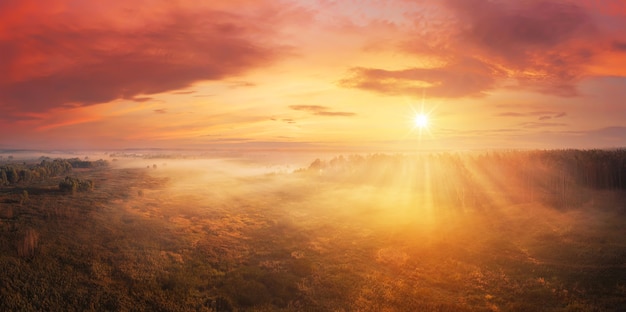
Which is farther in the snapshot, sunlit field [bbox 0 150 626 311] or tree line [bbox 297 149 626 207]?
tree line [bbox 297 149 626 207]

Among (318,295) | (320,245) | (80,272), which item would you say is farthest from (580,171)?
(80,272)

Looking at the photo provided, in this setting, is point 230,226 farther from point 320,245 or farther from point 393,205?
point 393,205

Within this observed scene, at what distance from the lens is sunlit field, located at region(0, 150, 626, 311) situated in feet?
81.9

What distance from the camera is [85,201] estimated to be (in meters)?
53.7

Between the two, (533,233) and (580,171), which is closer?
(533,233)

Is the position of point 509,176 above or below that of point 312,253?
above

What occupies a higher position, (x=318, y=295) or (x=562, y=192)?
(x=562, y=192)

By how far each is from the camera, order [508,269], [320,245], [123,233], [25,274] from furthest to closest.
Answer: [320,245] < [123,233] < [508,269] < [25,274]

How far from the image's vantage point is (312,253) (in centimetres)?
4003

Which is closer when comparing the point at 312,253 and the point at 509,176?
the point at 312,253

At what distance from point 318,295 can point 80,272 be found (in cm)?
2059

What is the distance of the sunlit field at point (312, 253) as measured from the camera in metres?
25.0

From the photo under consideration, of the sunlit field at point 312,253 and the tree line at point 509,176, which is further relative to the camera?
the tree line at point 509,176

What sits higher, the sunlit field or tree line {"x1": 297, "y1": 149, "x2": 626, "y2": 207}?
tree line {"x1": 297, "y1": 149, "x2": 626, "y2": 207}
